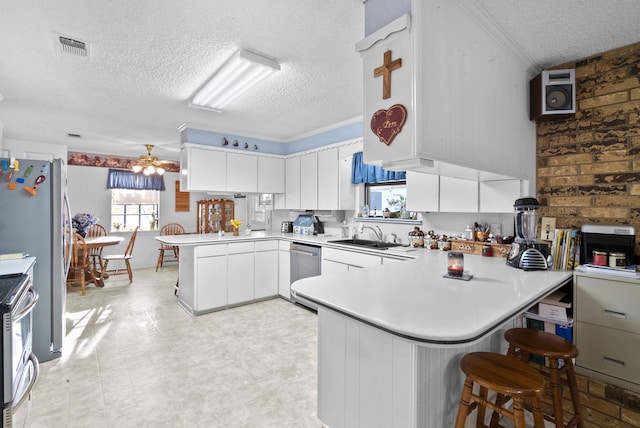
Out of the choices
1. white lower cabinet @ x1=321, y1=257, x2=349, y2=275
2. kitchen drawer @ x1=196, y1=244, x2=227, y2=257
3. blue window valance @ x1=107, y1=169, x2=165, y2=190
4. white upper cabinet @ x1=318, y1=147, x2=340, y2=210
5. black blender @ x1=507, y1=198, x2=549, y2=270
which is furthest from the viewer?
blue window valance @ x1=107, y1=169, x2=165, y2=190

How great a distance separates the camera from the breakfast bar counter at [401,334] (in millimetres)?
1162

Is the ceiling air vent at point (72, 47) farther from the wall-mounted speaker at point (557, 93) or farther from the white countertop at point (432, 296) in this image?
the wall-mounted speaker at point (557, 93)

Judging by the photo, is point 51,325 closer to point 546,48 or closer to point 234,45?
point 234,45

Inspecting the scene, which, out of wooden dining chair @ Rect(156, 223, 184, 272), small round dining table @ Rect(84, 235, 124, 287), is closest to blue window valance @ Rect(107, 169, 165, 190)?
wooden dining chair @ Rect(156, 223, 184, 272)

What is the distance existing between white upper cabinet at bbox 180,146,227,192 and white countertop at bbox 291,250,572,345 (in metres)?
3.17

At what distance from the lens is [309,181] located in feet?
15.3

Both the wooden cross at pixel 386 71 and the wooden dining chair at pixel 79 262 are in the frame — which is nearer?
the wooden cross at pixel 386 71

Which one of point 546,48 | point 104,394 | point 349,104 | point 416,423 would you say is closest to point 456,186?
point 546,48

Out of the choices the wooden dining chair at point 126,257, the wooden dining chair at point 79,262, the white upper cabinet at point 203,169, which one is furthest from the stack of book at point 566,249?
the wooden dining chair at point 126,257

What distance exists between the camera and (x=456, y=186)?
9.43 feet

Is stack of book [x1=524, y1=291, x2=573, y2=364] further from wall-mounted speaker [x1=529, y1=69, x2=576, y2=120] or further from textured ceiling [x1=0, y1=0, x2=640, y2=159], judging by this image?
textured ceiling [x1=0, y1=0, x2=640, y2=159]

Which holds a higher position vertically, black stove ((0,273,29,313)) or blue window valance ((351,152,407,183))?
blue window valance ((351,152,407,183))

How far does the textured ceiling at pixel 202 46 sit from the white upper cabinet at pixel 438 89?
26 cm

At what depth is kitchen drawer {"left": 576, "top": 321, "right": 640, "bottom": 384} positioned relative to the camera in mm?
1822
